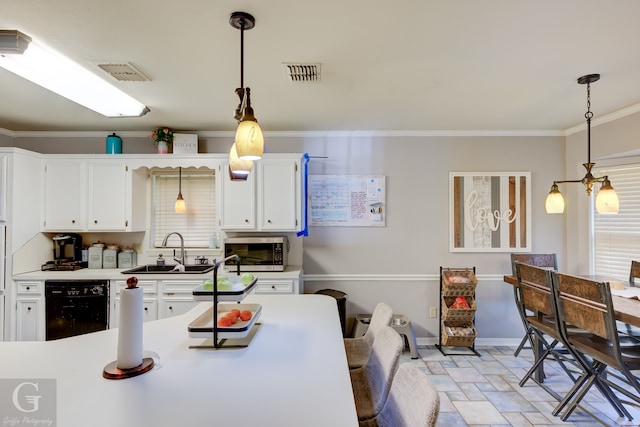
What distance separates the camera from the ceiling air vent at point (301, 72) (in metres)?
2.07

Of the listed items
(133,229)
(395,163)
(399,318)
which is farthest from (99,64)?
(399,318)

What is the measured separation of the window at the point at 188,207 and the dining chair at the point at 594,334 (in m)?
3.34

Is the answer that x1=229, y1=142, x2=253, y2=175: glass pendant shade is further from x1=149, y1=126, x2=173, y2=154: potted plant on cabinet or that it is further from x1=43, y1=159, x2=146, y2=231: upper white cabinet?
x1=43, y1=159, x2=146, y2=231: upper white cabinet

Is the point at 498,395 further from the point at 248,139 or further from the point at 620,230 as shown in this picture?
the point at 248,139

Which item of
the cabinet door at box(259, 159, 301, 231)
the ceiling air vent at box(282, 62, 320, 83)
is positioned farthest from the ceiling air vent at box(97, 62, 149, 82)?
the cabinet door at box(259, 159, 301, 231)

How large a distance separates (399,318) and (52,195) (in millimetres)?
3924

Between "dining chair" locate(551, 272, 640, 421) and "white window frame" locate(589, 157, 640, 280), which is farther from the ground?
"white window frame" locate(589, 157, 640, 280)

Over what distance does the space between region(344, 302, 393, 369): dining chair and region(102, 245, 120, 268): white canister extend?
2845 millimetres

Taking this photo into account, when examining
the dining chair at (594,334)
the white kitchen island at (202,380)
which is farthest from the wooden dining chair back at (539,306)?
the white kitchen island at (202,380)

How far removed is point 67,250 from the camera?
3426 millimetres

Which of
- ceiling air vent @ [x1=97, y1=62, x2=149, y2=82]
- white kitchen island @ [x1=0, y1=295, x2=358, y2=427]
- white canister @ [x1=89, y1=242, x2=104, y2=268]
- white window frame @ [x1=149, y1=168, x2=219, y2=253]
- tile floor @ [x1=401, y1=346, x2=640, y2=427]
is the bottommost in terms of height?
tile floor @ [x1=401, y1=346, x2=640, y2=427]

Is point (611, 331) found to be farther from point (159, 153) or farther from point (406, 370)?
point (159, 153)

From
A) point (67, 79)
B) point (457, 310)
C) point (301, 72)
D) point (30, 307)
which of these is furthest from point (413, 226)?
point (30, 307)

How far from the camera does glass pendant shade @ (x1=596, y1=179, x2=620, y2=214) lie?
2.23 metres
